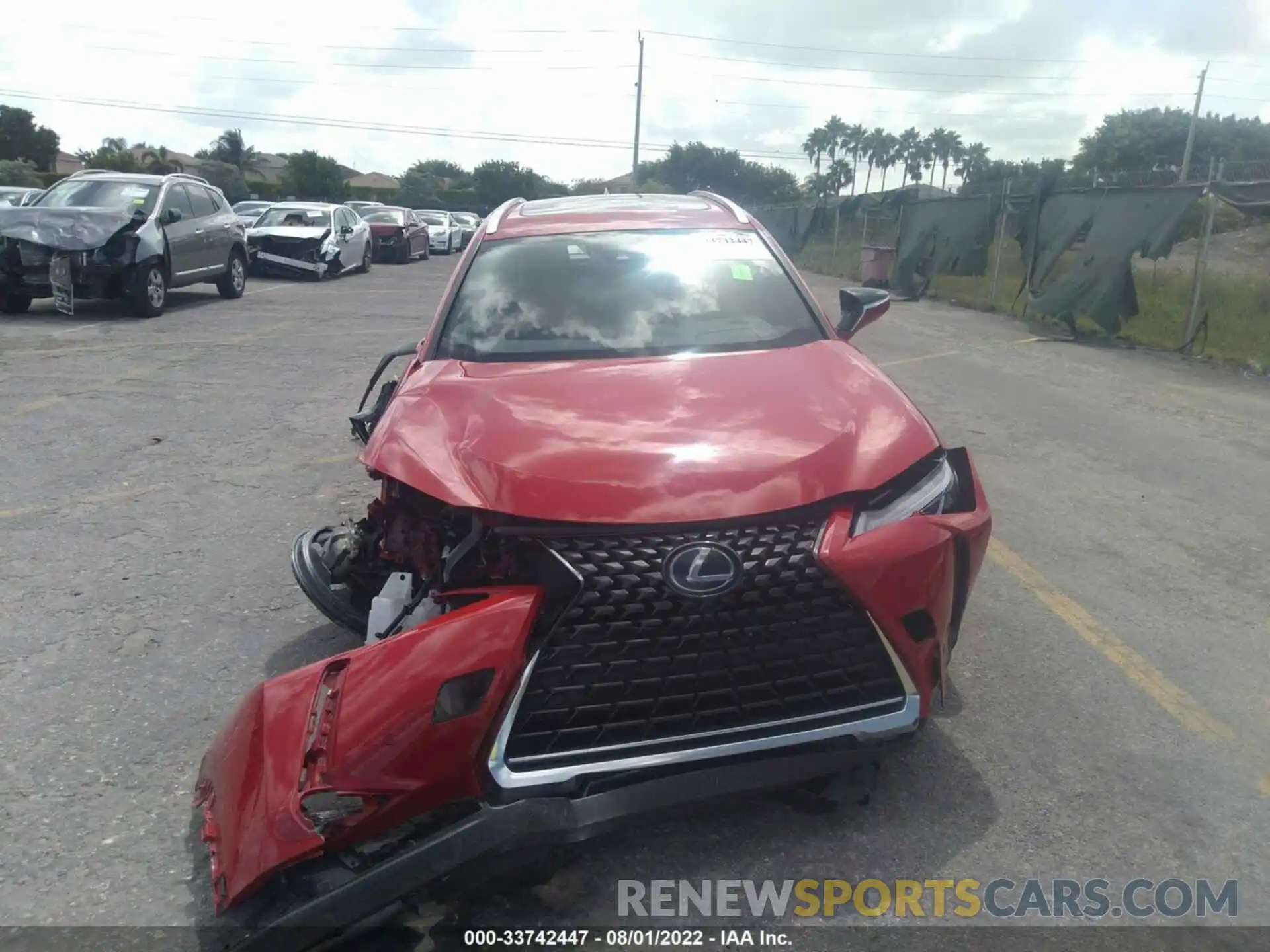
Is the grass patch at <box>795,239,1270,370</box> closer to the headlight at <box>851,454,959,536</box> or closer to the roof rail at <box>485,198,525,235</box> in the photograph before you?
the roof rail at <box>485,198,525,235</box>

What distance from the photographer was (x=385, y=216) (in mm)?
27859

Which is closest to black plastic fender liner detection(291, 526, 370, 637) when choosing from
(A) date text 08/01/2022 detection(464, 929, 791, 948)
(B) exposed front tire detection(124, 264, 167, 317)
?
(A) date text 08/01/2022 detection(464, 929, 791, 948)

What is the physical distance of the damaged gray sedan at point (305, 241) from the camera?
20750mm

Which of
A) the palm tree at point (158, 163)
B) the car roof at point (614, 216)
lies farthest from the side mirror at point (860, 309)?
the palm tree at point (158, 163)

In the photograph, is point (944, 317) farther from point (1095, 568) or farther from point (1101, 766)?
point (1101, 766)

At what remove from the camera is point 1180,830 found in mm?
2963

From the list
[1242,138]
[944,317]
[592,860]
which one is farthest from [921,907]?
[1242,138]

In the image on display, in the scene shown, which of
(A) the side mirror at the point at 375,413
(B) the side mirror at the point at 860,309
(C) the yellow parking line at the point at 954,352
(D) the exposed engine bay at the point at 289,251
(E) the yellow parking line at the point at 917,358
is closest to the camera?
(A) the side mirror at the point at 375,413

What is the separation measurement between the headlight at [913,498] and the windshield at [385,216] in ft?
85.6

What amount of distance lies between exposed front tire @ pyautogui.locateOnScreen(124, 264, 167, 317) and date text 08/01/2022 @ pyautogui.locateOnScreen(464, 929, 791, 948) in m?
12.5

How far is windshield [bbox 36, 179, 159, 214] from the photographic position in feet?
43.5

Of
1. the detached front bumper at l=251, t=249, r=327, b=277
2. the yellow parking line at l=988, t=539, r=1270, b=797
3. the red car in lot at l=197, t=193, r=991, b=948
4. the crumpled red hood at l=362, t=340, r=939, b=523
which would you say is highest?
the crumpled red hood at l=362, t=340, r=939, b=523

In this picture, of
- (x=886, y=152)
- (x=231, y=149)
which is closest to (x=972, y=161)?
(x=886, y=152)

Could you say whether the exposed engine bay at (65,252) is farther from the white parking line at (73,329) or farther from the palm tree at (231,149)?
the palm tree at (231,149)
